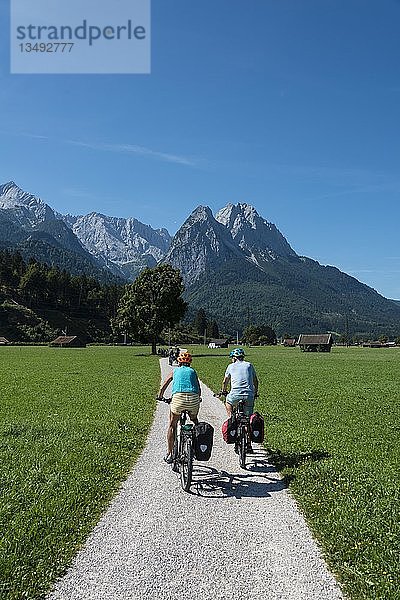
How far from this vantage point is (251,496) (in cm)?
1024

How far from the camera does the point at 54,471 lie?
1186 centimetres

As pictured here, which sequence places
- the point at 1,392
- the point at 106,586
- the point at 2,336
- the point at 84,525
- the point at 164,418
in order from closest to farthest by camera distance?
the point at 106,586 → the point at 84,525 → the point at 164,418 → the point at 1,392 → the point at 2,336

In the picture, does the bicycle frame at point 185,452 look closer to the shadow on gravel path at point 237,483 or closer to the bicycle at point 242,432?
the shadow on gravel path at point 237,483

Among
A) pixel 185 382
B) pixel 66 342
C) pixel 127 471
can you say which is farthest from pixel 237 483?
pixel 66 342

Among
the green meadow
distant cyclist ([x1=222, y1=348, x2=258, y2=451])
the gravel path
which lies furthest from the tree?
the gravel path

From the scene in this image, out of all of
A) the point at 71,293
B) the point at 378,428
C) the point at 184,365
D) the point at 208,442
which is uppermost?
the point at 71,293

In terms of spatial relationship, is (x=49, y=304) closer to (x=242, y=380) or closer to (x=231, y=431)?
(x=242, y=380)

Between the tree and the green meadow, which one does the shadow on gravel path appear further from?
the tree

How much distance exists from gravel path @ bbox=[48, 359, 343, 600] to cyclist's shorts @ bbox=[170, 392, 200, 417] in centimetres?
152

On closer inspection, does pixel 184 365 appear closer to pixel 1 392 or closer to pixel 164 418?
pixel 164 418

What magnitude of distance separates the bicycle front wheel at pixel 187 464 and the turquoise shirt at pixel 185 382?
1.02 m

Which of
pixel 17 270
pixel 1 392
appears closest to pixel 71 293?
pixel 17 270

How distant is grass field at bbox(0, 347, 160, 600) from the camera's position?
7219 mm

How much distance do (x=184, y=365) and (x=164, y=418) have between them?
970 centimetres
